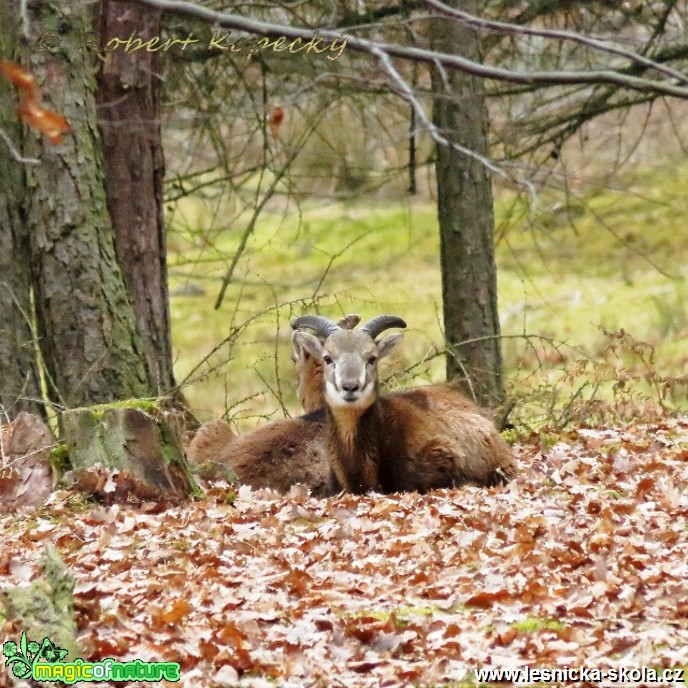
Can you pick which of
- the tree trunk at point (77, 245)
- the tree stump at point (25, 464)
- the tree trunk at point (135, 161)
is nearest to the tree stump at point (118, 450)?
the tree stump at point (25, 464)

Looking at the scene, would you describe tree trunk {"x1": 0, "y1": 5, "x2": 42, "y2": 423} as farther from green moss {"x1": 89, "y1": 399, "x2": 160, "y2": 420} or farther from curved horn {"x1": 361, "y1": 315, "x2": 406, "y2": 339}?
curved horn {"x1": 361, "y1": 315, "x2": 406, "y2": 339}

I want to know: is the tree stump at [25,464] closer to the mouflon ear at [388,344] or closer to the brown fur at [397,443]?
the brown fur at [397,443]

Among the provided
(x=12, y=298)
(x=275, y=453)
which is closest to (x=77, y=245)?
(x=12, y=298)

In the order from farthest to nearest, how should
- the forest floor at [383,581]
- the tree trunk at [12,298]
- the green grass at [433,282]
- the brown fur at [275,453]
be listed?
the green grass at [433,282], the tree trunk at [12,298], the brown fur at [275,453], the forest floor at [383,581]

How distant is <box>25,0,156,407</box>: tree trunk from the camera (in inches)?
359

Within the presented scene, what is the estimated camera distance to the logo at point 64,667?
513 centimetres

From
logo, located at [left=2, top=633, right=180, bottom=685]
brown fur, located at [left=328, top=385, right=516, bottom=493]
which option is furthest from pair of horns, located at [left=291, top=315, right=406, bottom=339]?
logo, located at [left=2, top=633, right=180, bottom=685]

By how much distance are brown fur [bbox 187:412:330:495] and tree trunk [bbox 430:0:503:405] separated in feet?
6.94

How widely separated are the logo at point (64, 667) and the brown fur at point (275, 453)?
471 centimetres

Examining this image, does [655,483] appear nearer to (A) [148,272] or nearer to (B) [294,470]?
(B) [294,470]

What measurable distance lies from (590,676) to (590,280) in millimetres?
24403

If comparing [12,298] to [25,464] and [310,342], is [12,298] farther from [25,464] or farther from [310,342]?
[310,342]

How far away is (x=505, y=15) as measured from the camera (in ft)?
41.2

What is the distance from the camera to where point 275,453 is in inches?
399
